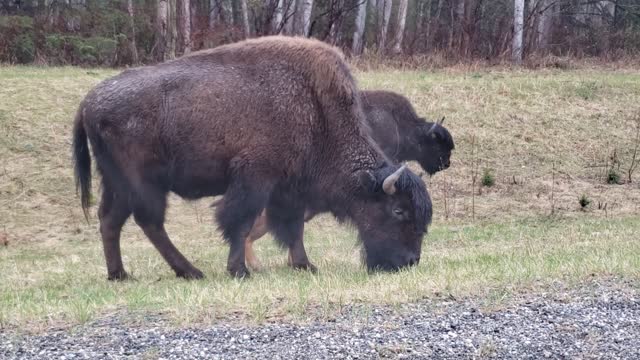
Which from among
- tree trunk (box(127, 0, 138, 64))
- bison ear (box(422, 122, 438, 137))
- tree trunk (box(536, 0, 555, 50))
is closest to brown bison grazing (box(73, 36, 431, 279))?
bison ear (box(422, 122, 438, 137))

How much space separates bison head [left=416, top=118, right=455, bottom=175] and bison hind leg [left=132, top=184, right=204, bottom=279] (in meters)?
6.48

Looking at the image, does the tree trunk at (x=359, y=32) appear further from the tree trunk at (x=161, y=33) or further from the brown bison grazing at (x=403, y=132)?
the brown bison grazing at (x=403, y=132)

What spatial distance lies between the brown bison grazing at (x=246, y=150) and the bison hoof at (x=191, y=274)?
16 mm

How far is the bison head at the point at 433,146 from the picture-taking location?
16156 mm

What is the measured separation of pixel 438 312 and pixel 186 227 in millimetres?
9574

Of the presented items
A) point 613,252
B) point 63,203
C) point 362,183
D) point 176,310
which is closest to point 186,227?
point 63,203

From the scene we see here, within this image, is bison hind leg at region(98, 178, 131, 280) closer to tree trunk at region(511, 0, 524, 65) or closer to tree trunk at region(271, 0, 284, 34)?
tree trunk at region(271, 0, 284, 34)

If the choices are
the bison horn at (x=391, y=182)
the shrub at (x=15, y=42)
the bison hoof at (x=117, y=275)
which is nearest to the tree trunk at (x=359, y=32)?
the shrub at (x=15, y=42)

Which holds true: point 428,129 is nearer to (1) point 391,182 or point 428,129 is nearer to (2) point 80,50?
(1) point 391,182

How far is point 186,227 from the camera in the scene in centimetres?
1622

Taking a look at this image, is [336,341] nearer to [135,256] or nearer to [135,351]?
[135,351]

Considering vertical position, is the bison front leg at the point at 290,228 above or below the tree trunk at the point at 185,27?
below

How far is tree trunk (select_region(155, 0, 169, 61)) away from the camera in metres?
27.2

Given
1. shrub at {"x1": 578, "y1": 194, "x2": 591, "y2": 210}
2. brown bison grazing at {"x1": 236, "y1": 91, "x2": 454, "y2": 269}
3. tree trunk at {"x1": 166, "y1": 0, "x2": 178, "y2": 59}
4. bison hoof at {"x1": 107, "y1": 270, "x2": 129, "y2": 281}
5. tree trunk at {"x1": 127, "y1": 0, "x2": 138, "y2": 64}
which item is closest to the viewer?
bison hoof at {"x1": 107, "y1": 270, "x2": 129, "y2": 281}
